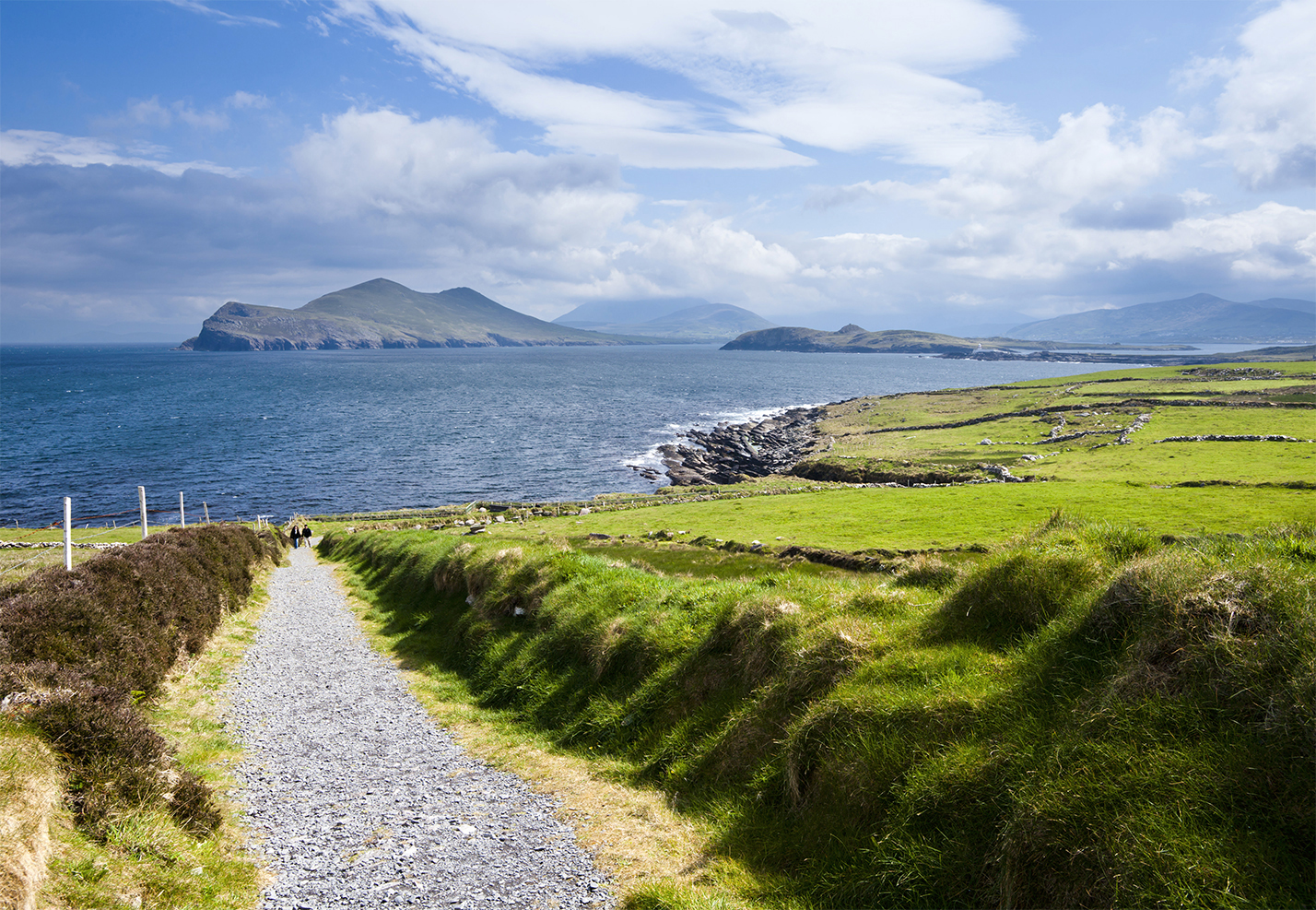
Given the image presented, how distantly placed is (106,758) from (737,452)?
99.8 meters

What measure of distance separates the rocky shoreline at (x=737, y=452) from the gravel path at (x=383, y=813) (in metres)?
66.6

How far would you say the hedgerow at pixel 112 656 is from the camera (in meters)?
8.43

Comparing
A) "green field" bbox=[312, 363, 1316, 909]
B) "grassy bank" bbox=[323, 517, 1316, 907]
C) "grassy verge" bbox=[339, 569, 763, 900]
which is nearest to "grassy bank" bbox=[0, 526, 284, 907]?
"grassy verge" bbox=[339, 569, 763, 900]

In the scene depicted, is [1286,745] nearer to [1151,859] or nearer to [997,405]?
[1151,859]

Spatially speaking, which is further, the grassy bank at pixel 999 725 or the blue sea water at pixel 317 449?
the blue sea water at pixel 317 449

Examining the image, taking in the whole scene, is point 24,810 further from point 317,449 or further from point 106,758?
point 317,449

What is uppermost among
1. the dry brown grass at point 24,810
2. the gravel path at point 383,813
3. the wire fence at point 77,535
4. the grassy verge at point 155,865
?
the dry brown grass at point 24,810

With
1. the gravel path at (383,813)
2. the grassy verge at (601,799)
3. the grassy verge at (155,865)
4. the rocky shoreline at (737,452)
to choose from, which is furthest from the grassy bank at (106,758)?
the rocky shoreline at (737,452)

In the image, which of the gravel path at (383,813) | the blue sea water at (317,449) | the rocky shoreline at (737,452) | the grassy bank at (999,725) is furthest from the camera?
the rocky shoreline at (737,452)

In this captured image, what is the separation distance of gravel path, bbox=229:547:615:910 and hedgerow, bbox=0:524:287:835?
1527 millimetres

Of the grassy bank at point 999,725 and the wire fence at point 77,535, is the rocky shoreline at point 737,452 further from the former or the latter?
the grassy bank at point 999,725

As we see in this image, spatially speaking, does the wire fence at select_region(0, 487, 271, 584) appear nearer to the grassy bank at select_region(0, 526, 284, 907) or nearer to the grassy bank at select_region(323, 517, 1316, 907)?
the grassy bank at select_region(0, 526, 284, 907)

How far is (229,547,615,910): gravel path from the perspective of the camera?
7.87 meters

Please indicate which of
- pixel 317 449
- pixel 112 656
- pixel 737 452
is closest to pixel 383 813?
pixel 112 656
